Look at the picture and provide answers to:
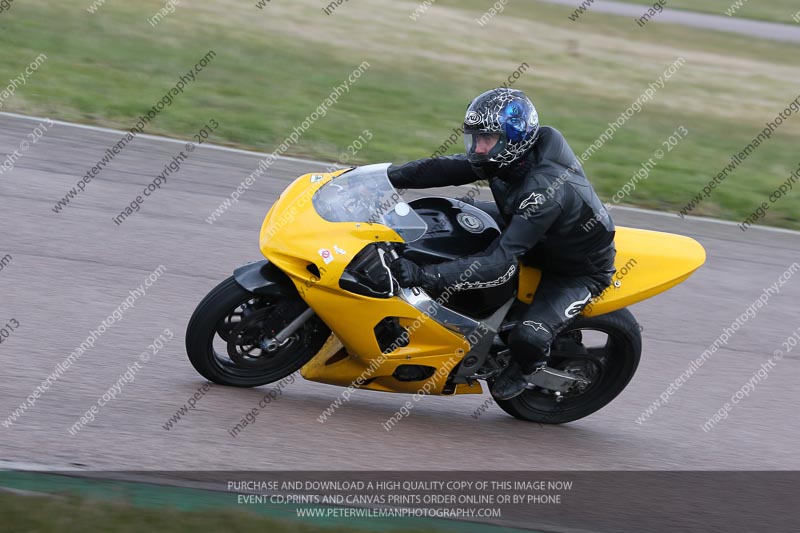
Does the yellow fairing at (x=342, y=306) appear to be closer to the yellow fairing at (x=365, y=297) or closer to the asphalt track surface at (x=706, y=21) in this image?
the yellow fairing at (x=365, y=297)

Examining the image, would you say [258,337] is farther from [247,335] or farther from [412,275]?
[412,275]

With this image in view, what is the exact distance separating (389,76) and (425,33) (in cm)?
431

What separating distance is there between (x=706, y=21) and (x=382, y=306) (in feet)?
84.7

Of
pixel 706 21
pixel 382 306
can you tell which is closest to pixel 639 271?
pixel 382 306

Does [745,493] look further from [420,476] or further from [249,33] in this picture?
[249,33]

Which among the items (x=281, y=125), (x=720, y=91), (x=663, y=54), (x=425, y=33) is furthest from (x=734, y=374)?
(x=663, y=54)

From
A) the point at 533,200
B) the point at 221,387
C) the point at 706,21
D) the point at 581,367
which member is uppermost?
the point at 533,200

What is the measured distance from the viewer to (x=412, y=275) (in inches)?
224

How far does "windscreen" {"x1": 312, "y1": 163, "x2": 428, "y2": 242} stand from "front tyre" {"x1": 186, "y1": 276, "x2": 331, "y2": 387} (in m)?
0.52

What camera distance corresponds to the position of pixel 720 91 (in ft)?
66.6

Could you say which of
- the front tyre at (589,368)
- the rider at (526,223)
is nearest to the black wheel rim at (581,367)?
the front tyre at (589,368)

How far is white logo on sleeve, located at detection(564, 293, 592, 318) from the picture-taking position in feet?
19.8

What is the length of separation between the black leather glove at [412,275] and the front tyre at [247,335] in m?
0.61

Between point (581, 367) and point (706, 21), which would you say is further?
point (706, 21)
